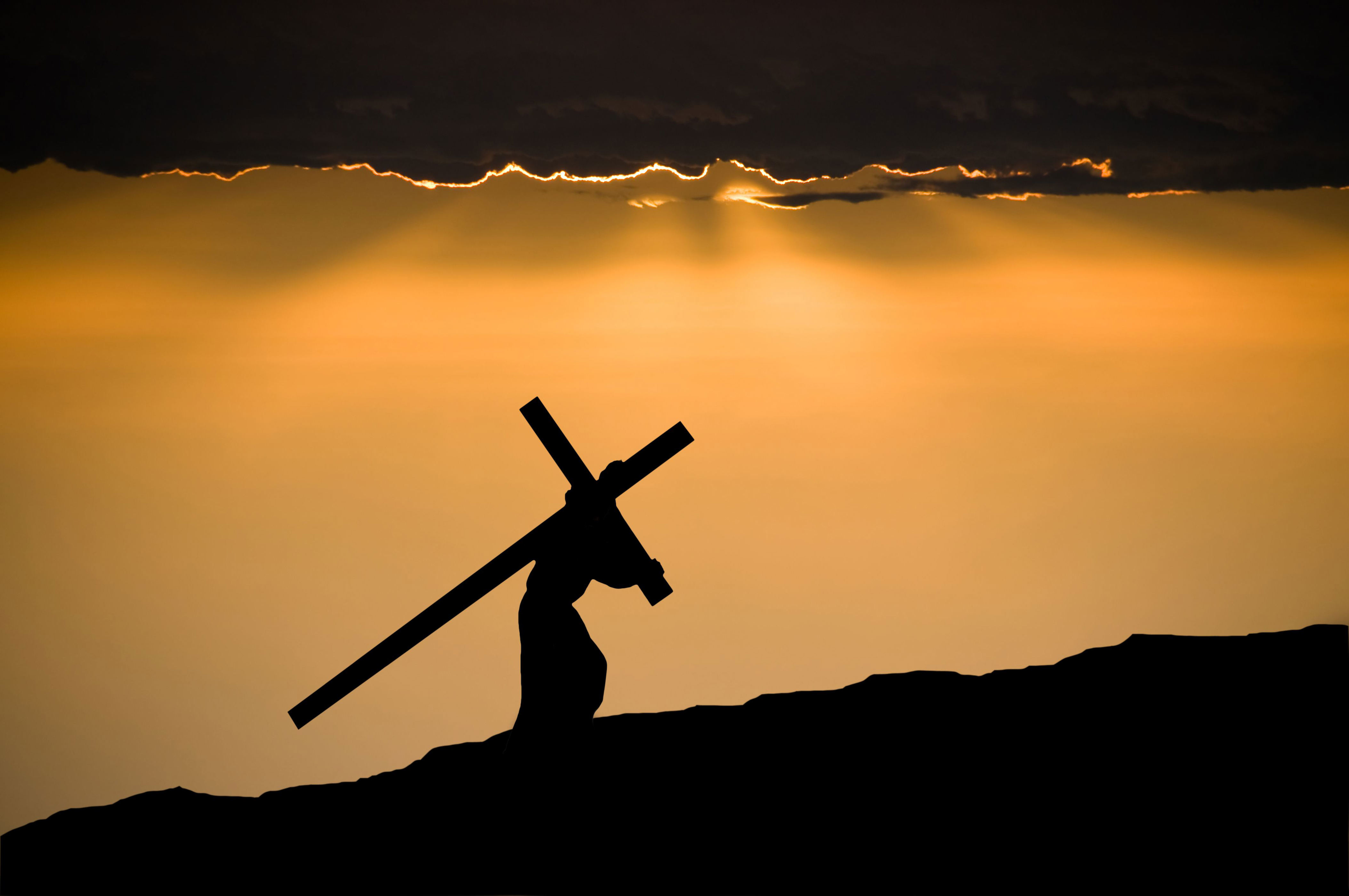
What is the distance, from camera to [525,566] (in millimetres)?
6715

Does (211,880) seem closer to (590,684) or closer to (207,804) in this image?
(207,804)

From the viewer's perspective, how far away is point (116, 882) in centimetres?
696

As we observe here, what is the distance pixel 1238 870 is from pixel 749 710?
345 centimetres

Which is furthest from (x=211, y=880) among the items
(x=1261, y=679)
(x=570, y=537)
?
(x=1261, y=679)

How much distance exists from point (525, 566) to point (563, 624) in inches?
17.9

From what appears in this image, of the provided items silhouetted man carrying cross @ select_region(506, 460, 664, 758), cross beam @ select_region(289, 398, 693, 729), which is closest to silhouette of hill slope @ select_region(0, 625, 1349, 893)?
silhouetted man carrying cross @ select_region(506, 460, 664, 758)

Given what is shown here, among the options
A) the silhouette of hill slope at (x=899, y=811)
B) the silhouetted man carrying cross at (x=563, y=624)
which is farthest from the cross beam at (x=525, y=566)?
the silhouette of hill slope at (x=899, y=811)

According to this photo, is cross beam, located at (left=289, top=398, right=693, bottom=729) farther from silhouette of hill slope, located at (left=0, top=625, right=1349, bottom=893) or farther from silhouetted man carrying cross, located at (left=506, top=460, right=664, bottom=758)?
silhouette of hill slope, located at (left=0, top=625, right=1349, bottom=893)

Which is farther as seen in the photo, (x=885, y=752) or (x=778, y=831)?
(x=885, y=752)

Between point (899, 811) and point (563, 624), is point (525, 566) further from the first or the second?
point (899, 811)

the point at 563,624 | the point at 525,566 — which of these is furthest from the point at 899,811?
the point at 525,566

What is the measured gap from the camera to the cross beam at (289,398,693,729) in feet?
21.8

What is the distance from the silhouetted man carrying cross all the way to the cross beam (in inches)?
1.7

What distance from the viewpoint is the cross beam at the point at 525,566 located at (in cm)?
666
